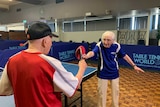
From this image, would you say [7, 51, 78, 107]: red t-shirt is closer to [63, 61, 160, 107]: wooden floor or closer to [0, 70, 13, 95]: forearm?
[0, 70, 13, 95]: forearm

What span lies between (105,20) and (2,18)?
32.6ft

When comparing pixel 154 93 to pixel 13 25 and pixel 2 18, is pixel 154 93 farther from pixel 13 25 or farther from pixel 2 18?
pixel 2 18

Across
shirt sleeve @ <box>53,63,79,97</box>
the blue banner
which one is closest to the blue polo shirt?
shirt sleeve @ <box>53,63,79,97</box>

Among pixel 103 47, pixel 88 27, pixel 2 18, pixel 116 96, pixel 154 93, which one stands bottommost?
pixel 154 93

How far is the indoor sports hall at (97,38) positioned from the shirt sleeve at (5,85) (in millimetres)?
495

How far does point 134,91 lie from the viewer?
11.3 feet

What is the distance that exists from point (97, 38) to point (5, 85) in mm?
7273

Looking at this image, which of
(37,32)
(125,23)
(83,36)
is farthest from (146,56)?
(37,32)

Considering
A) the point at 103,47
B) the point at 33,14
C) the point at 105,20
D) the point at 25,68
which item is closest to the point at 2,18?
the point at 33,14

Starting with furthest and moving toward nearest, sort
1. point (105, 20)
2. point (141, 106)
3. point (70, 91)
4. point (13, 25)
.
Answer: point (13, 25), point (105, 20), point (141, 106), point (70, 91)

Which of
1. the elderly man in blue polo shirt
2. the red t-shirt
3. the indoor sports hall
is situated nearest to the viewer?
the red t-shirt

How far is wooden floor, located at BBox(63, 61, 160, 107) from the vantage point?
2874 mm

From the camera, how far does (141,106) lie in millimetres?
2738

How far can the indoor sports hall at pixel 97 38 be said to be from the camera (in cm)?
302
